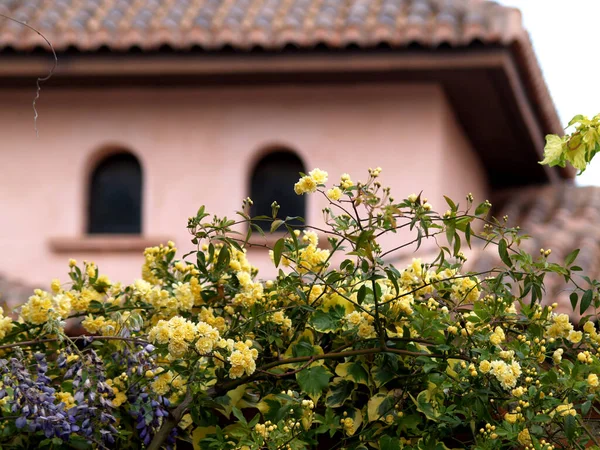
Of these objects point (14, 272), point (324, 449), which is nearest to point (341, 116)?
point (14, 272)

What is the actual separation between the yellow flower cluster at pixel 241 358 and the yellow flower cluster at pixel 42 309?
61 cm

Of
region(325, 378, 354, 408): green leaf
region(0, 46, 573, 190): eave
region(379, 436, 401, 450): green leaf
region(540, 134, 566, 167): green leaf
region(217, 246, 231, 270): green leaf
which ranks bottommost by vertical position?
region(379, 436, 401, 450): green leaf

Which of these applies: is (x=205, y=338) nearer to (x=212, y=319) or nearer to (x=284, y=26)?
(x=212, y=319)

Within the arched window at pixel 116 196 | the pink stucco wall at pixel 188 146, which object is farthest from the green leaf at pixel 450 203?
the arched window at pixel 116 196

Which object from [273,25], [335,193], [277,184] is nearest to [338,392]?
[335,193]

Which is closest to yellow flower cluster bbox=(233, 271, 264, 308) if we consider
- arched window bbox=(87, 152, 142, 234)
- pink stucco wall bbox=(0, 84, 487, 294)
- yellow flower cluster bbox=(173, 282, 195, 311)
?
yellow flower cluster bbox=(173, 282, 195, 311)

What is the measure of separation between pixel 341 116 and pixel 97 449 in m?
6.98

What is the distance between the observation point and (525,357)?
2896 millimetres

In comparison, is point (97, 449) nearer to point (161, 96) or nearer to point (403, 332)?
point (403, 332)

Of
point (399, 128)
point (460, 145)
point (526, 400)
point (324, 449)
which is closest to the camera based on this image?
point (526, 400)

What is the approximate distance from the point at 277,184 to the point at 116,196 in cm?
150

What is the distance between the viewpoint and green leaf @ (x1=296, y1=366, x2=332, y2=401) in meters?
2.90

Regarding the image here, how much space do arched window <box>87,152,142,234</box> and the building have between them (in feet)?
0.04

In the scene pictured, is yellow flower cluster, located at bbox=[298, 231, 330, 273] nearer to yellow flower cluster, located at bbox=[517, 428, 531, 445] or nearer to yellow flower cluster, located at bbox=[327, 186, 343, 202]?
yellow flower cluster, located at bbox=[327, 186, 343, 202]
